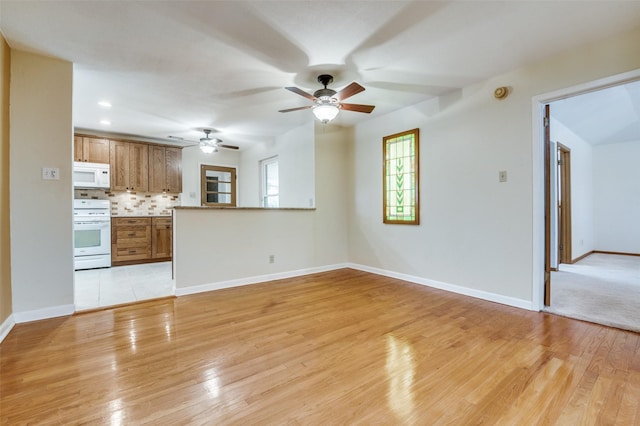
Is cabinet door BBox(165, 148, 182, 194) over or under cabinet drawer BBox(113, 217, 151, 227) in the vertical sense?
over

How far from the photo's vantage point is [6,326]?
2.44 metres

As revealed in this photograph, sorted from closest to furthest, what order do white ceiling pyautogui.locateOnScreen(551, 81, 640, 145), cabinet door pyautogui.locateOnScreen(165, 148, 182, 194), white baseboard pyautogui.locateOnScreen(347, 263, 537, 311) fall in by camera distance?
white baseboard pyautogui.locateOnScreen(347, 263, 537, 311) < white ceiling pyautogui.locateOnScreen(551, 81, 640, 145) < cabinet door pyautogui.locateOnScreen(165, 148, 182, 194)

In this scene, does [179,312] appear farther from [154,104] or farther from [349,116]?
Answer: [349,116]

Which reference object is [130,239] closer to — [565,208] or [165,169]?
[165,169]

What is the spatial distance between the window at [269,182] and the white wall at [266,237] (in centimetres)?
160

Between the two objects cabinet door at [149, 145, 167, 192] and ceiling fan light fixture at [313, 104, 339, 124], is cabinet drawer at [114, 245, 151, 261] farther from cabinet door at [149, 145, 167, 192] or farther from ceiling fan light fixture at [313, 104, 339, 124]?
ceiling fan light fixture at [313, 104, 339, 124]

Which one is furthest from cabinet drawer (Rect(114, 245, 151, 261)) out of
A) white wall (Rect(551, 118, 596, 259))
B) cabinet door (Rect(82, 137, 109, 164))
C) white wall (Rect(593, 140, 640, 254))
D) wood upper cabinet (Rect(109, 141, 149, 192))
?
white wall (Rect(593, 140, 640, 254))

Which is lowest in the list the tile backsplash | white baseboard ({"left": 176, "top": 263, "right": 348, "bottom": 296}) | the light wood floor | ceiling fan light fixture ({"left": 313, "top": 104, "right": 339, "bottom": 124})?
the light wood floor

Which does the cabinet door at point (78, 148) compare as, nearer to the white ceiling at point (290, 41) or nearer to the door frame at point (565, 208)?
the white ceiling at point (290, 41)

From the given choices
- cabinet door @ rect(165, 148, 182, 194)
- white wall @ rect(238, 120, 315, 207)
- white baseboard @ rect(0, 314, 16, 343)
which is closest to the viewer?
white baseboard @ rect(0, 314, 16, 343)

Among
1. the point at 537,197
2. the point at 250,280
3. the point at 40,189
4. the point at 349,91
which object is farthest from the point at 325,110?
the point at 40,189

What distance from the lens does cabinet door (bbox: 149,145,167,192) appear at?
5.83m

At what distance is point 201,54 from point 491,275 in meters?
3.80

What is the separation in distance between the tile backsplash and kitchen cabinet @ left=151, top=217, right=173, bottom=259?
1.17 ft
